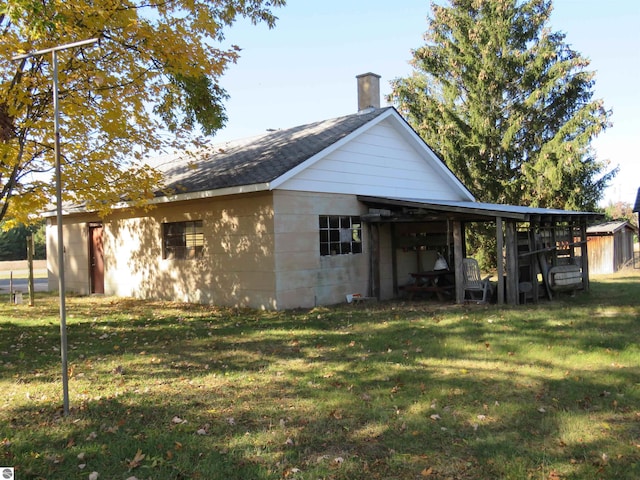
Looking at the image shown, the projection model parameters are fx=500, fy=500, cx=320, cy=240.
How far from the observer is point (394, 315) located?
33.2 feet

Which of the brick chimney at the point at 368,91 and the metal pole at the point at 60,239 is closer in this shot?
the metal pole at the point at 60,239

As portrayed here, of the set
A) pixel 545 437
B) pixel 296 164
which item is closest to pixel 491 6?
pixel 296 164

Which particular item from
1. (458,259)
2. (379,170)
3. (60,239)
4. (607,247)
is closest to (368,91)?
(379,170)

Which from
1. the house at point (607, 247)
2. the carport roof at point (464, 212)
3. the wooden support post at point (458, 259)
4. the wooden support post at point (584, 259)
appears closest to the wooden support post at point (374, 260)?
the carport roof at point (464, 212)

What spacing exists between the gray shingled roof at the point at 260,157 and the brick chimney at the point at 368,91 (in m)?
1.04

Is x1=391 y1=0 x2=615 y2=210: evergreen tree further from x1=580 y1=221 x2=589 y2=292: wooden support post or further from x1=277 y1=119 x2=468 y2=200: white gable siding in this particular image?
x1=580 y1=221 x2=589 y2=292: wooden support post

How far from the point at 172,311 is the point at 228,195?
9.62 ft

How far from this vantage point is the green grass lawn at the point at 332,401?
3664mm

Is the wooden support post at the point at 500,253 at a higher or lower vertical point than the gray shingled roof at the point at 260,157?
lower

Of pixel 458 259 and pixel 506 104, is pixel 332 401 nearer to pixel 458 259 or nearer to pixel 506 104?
pixel 458 259

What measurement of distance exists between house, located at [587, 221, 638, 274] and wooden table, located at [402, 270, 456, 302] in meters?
13.0

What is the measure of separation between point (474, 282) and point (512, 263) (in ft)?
3.34

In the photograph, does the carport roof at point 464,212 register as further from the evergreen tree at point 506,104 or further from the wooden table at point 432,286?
the evergreen tree at point 506,104

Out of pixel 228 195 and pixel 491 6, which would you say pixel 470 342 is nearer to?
pixel 228 195
